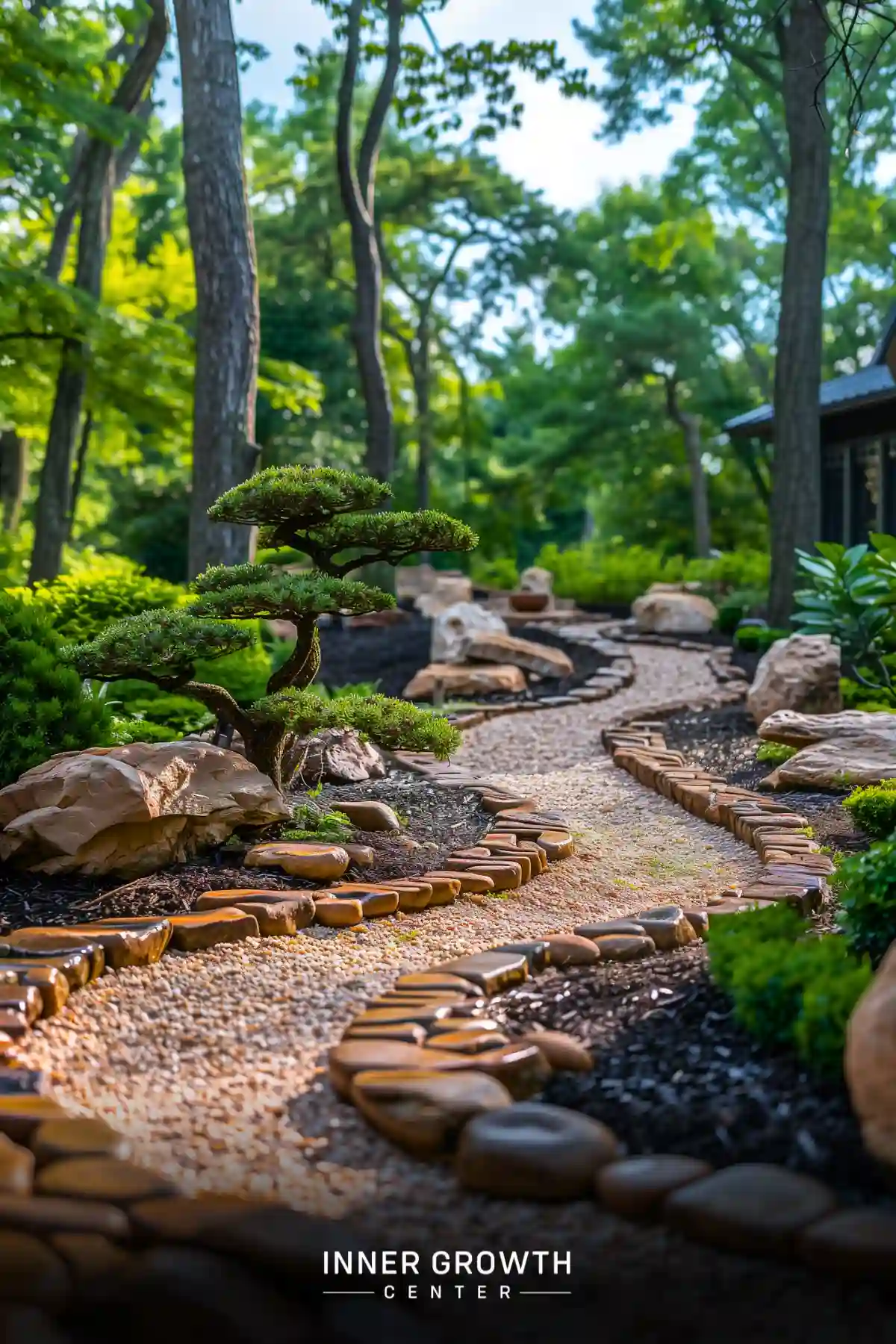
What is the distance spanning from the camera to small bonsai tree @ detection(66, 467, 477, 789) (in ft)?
12.9

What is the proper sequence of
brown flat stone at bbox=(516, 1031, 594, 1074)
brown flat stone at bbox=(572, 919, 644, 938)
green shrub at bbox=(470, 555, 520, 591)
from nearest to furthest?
brown flat stone at bbox=(516, 1031, 594, 1074), brown flat stone at bbox=(572, 919, 644, 938), green shrub at bbox=(470, 555, 520, 591)

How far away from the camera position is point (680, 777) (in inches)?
228

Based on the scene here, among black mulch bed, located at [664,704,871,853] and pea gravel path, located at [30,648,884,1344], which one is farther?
black mulch bed, located at [664,704,871,853]

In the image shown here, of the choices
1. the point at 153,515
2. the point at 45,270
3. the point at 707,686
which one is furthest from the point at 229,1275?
the point at 153,515

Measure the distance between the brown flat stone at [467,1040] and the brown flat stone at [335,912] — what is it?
43.7 inches

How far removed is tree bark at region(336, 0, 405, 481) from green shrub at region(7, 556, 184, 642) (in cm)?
629

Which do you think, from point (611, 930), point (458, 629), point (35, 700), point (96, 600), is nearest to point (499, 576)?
point (458, 629)

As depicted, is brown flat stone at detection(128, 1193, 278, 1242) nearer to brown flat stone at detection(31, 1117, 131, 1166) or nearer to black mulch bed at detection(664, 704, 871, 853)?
brown flat stone at detection(31, 1117, 131, 1166)

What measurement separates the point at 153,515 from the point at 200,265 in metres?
10.1

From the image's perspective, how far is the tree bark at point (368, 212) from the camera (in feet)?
41.7

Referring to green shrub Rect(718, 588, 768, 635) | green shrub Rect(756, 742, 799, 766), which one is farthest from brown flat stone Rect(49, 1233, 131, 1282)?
green shrub Rect(718, 588, 768, 635)

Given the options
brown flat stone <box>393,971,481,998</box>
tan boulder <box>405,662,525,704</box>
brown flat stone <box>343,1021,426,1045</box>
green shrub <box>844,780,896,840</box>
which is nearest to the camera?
brown flat stone <box>343,1021,426,1045</box>

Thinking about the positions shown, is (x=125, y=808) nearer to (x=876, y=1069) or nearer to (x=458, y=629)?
(x=876, y=1069)

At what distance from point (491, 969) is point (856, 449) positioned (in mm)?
12855
